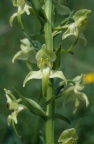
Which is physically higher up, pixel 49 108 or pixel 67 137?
pixel 49 108

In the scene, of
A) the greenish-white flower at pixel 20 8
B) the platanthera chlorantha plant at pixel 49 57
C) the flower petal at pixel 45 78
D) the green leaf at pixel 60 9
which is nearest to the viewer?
the flower petal at pixel 45 78

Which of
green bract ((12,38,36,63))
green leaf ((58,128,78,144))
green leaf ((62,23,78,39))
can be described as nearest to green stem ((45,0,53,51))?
green leaf ((62,23,78,39))

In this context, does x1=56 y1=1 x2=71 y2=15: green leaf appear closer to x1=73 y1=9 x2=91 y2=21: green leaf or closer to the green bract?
x1=73 y1=9 x2=91 y2=21: green leaf

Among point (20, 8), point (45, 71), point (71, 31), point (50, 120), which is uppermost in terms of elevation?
point (20, 8)

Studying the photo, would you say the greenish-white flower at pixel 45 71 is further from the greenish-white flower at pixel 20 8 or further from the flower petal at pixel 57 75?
the greenish-white flower at pixel 20 8

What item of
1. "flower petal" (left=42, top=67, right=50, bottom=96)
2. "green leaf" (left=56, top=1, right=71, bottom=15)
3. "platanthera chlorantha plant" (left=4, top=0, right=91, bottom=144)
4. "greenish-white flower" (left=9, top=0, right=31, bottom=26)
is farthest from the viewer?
"green leaf" (left=56, top=1, right=71, bottom=15)

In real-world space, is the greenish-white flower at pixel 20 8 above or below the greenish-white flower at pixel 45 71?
above

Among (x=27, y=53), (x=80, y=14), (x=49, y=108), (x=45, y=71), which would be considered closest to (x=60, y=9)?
(x=80, y=14)

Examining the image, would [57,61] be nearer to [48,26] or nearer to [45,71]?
[45,71]

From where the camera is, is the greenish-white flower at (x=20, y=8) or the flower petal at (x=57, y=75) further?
the greenish-white flower at (x=20, y=8)

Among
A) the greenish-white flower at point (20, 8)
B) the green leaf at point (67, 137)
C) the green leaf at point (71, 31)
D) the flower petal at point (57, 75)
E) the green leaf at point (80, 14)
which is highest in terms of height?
the greenish-white flower at point (20, 8)

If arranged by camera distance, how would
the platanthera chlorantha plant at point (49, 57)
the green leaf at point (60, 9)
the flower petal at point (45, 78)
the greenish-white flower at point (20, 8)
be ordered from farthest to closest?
the green leaf at point (60, 9)
the greenish-white flower at point (20, 8)
the platanthera chlorantha plant at point (49, 57)
the flower petal at point (45, 78)

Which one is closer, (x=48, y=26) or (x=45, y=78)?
(x=45, y=78)

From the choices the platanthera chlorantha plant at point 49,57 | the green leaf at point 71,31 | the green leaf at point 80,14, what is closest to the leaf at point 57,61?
the platanthera chlorantha plant at point 49,57
